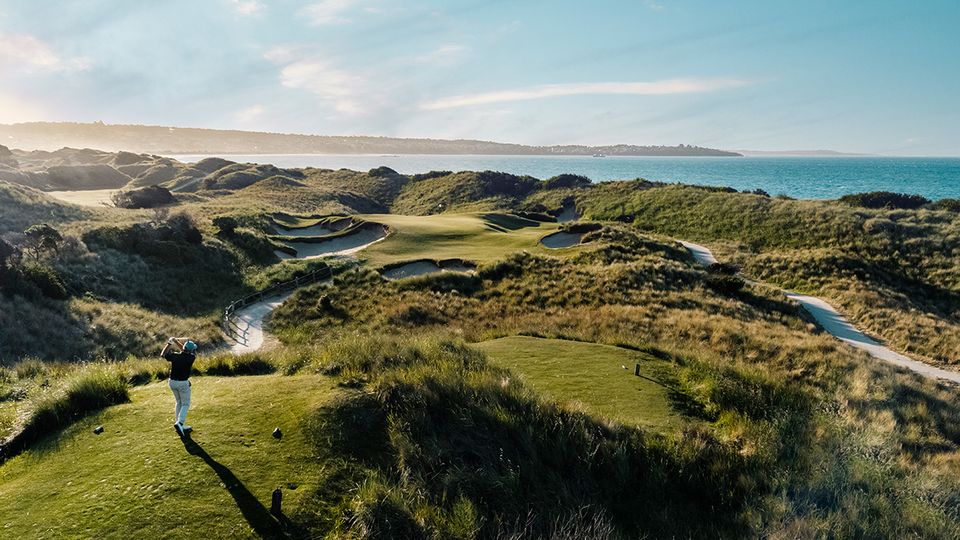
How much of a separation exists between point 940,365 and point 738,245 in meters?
29.3

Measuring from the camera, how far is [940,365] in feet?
80.1

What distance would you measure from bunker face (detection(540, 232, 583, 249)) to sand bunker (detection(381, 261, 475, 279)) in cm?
1080

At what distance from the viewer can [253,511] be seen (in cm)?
578

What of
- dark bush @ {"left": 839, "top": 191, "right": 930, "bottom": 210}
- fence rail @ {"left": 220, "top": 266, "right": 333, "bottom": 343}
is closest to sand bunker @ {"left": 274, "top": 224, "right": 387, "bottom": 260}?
fence rail @ {"left": 220, "top": 266, "right": 333, "bottom": 343}

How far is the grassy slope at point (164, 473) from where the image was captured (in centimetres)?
558

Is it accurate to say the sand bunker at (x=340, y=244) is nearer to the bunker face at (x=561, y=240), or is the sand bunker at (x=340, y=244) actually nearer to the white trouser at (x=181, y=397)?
the bunker face at (x=561, y=240)

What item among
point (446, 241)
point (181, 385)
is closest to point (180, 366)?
point (181, 385)

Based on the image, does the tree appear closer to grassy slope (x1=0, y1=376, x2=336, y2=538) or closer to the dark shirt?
grassy slope (x1=0, y1=376, x2=336, y2=538)

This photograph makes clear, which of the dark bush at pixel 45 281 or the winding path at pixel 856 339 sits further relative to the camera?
the dark bush at pixel 45 281

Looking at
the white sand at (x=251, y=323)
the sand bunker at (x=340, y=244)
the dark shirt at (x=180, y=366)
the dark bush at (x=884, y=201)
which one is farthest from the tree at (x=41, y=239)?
the dark bush at (x=884, y=201)

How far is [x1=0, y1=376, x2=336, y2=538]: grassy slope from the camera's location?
18.3 feet

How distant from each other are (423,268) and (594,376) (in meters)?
24.9

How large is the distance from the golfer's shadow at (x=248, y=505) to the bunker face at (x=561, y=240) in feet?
127

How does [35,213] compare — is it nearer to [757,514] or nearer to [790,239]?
[757,514]
